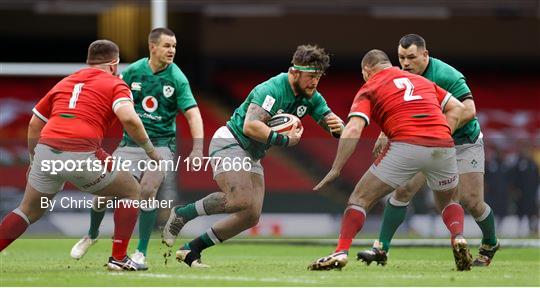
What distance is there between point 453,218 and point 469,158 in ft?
4.22

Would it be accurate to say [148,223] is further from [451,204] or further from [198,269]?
[451,204]

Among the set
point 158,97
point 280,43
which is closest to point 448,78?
point 158,97

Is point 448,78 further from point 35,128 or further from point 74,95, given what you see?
point 35,128

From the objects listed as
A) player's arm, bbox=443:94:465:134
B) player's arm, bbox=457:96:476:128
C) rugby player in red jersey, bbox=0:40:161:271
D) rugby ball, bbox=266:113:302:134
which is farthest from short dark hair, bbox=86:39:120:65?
player's arm, bbox=457:96:476:128

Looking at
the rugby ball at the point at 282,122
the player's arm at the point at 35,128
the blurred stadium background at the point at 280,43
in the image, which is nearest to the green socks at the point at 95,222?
the player's arm at the point at 35,128

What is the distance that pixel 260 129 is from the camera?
34.4 feet

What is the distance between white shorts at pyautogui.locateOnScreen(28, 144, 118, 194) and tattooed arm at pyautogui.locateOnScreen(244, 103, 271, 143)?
1384 millimetres

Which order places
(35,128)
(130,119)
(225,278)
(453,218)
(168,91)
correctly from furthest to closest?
(168,91), (453,218), (35,128), (130,119), (225,278)

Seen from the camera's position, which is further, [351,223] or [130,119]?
[351,223]

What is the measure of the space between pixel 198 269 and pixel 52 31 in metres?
17.9

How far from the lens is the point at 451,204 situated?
10.6 m

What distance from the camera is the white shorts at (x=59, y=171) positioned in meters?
9.70

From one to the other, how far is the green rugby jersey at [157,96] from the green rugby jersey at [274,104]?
0.64 meters

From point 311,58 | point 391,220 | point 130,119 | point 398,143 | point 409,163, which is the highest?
point 311,58
